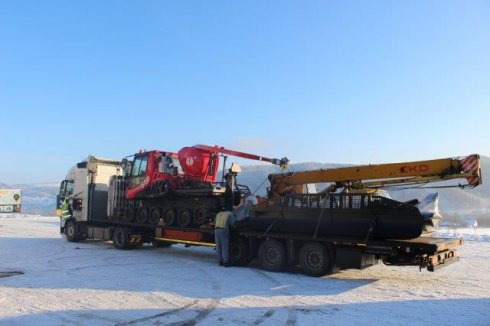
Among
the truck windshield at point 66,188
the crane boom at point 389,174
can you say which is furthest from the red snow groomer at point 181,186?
the truck windshield at point 66,188

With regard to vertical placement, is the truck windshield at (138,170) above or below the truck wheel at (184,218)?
above

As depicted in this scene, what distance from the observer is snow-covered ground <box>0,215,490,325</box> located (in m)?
7.13

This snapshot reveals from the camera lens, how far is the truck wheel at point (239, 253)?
1271cm

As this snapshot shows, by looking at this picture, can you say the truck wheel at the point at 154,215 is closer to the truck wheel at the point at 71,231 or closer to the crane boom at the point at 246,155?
the crane boom at the point at 246,155

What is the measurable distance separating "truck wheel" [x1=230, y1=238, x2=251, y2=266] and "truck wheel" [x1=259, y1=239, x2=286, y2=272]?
23.3 inches

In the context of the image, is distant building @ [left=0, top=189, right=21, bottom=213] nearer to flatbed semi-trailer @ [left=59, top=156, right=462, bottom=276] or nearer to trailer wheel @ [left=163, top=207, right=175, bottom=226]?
flatbed semi-trailer @ [left=59, top=156, right=462, bottom=276]

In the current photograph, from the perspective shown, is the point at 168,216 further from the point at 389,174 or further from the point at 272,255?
the point at 389,174

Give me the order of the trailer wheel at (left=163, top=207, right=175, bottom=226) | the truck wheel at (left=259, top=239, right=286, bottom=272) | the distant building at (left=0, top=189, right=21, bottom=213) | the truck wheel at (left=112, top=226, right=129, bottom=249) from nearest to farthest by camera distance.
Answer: the truck wheel at (left=259, top=239, right=286, bottom=272)
the trailer wheel at (left=163, top=207, right=175, bottom=226)
the truck wheel at (left=112, top=226, right=129, bottom=249)
the distant building at (left=0, top=189, right=21, bottom=213)

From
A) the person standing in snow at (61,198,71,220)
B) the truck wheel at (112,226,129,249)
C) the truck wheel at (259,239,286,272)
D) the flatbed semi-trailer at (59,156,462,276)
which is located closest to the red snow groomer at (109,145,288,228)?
the flatbed semi-trailer at (59,156,462,276)

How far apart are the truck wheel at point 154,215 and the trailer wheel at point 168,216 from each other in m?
0.29

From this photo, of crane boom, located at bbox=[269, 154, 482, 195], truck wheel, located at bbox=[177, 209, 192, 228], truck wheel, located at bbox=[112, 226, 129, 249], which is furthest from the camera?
truck wheel, located at bbox=[112, 226, 129, 249]

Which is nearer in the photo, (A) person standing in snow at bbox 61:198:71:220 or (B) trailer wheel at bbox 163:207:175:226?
(B) trailer wheel at bbox 163:207:175:226

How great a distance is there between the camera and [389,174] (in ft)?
34.7

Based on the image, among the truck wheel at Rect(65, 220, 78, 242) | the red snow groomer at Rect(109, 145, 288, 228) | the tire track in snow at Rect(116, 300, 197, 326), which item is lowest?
the tire track in snow at Rect(116, 300, 197, 326)
